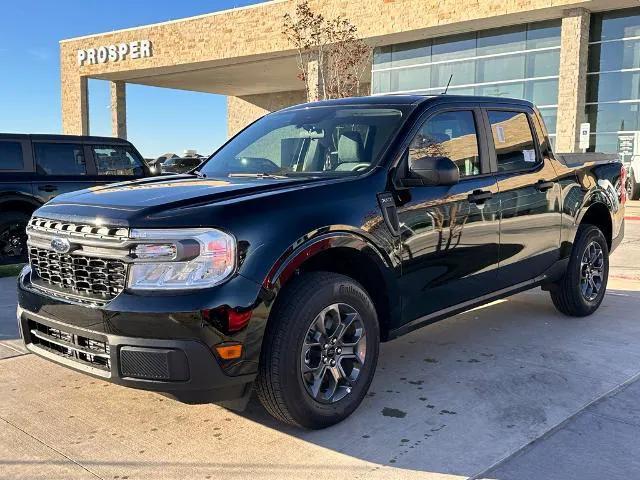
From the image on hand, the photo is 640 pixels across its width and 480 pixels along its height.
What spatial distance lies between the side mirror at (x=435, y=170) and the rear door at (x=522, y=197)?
2.96 ft

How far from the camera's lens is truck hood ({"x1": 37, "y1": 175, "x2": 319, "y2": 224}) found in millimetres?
3117

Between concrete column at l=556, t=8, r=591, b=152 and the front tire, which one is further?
concrete column at l=556, t=8, r=591, b=152

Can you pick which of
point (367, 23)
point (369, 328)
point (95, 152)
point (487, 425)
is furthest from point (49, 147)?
point (367, 23)

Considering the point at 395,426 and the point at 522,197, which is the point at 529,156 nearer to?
the point at 522,197

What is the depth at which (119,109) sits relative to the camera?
37.5m

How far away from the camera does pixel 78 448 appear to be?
3.24 metres

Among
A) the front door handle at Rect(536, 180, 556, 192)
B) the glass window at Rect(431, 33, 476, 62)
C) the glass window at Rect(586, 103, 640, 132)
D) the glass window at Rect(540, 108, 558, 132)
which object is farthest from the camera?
the glass window at Rect(431, 33, 476, 62)

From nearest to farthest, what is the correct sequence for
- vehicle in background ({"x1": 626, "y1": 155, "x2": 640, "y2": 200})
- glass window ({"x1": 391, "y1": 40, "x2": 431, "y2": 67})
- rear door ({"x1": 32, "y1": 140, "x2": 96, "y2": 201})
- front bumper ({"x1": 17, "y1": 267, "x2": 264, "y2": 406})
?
1. front bumper ({"x1": 17, "y1": 267, "x2": 264, "y2": 406})
2. rear door ({"x1": 32, "y1": 140, "x2": 96, "y2": 201})
3. vehicle in background ({"x1": 626, "y1": 155, "x2": 640, "y2": 200})
4. glass window ({"x1": 391, "y1": 40, "x2": 431, "y2": 67})

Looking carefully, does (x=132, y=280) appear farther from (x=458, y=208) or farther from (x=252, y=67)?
(x=252, y=67)

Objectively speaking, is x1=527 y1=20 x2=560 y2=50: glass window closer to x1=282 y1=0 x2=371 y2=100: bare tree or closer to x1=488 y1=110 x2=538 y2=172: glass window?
x1=282 y1=0 x2=371 y2=100: bare tree

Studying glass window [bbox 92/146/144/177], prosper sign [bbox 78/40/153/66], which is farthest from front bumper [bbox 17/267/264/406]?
prosper sign [bbox 78/40/153/66]

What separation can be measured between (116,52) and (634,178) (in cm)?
2676

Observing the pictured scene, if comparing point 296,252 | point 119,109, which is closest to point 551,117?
point 296,252

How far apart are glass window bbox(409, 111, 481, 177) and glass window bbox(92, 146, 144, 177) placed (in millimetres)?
6423
